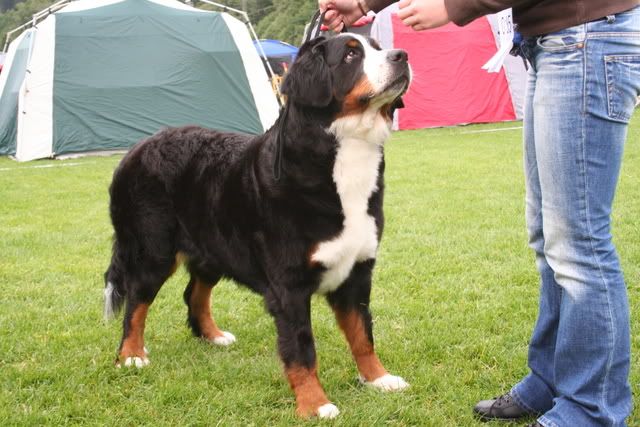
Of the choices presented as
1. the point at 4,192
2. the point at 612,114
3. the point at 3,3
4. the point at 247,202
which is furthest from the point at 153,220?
the point at 3,3

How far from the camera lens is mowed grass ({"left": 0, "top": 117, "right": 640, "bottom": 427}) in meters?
2.56

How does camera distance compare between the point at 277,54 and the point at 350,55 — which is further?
the point at 277,54

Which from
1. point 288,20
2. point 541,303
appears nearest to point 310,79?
point 541,303

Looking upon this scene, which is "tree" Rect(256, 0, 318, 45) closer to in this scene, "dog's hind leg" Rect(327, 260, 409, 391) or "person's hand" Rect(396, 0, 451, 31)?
"dog's hind leg" Rect(327, 260, 409, 391)

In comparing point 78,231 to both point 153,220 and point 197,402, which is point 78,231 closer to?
point 153,220

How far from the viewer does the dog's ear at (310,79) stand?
2369 mm

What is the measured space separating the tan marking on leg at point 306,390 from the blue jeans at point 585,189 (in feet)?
2.67

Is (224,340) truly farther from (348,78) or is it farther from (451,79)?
(451,79)

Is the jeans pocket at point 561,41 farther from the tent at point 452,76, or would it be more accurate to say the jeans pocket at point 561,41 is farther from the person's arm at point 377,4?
the tent at point 452,76

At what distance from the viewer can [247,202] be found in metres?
2.62

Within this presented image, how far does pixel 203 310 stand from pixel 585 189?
79.3 inches

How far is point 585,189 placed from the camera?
1.88 m

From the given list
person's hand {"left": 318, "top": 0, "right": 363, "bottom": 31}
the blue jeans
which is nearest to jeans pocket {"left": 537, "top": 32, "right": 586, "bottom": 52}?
the blue jeans

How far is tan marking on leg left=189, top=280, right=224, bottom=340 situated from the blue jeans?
172 cm
